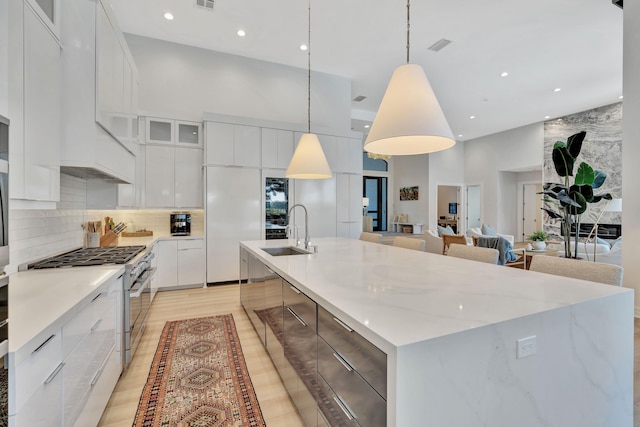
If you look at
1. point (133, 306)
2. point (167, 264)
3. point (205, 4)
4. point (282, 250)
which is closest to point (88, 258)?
point (133, 306)

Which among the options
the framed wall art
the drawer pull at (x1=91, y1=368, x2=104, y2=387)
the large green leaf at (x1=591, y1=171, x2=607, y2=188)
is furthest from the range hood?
the framed wall art

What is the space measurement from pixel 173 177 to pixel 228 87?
6.50 feet

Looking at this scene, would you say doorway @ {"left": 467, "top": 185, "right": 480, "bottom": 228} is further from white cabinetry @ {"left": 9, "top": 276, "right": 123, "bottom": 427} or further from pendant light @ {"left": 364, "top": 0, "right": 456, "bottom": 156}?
white cabinetry @ {"left": 9, "top": 276, "right": 123, "bottom": 427}

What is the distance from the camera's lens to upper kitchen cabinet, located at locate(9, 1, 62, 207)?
140cm

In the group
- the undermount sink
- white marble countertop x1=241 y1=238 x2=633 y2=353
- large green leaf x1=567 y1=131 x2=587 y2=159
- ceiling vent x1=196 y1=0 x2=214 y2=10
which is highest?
ceiling vent x1=196 y1=0 x2=214 y2=10

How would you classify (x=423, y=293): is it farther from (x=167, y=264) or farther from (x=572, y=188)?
(x=167, y=264)

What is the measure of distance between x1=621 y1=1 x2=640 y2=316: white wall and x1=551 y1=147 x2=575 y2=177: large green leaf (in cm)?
66

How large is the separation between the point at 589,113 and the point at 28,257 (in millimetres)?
11455

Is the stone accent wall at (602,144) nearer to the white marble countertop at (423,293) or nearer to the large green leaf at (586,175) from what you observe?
the large green leaf at (586,175)

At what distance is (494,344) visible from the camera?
103cm

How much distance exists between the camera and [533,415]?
1.12 metres

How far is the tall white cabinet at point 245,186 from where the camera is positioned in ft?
15.7

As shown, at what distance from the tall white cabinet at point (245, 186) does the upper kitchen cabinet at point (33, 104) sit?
289 cm

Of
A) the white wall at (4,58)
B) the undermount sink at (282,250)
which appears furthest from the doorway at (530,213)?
the white wall at (4,58)
